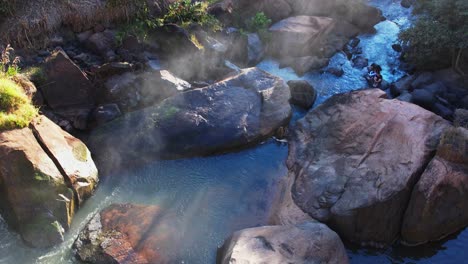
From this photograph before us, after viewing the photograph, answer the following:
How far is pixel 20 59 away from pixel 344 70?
10.9 meters

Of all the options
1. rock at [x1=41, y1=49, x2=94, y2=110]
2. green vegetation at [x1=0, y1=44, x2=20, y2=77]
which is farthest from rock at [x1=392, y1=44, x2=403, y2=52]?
green vegetation at [x1=0, y1=44, x2=20, y2=77]

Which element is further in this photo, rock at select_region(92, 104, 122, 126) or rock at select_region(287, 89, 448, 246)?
rock at select_region(92, 104, 122, 126)

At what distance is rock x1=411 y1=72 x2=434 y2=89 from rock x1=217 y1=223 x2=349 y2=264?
8.06 metres

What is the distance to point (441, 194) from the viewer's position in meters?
8.76

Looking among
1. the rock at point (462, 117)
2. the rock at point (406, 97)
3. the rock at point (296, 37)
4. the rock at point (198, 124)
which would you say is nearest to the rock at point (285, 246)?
the rock at point (198, 124)

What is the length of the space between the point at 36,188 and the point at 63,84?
12.1ft

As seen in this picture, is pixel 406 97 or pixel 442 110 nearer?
pixel 442 110

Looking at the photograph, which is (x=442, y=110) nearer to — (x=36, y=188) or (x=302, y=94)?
(x=302, y=94)

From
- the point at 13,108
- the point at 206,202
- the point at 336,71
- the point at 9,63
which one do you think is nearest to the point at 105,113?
the point at 13,108

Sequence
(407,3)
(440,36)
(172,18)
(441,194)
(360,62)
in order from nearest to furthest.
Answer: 1. (441,194)
2. (440,36)
3. (172,18)
4. (360,62)
5. (407,3)

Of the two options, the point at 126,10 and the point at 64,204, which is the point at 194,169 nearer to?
the point at 64,204

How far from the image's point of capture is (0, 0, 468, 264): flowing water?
8.48 metres

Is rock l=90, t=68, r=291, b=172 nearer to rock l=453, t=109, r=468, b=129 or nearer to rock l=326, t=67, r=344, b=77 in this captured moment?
rock l=326, t=67, r=344, b=77

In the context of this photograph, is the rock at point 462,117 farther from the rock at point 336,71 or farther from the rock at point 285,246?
the rock at point 285,246
